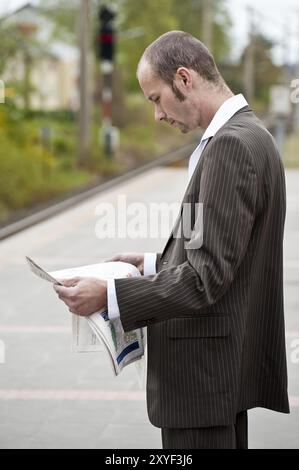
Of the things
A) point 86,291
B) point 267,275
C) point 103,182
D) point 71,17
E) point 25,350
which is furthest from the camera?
point 71,17

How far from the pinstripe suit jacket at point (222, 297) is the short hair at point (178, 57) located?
0.15 m

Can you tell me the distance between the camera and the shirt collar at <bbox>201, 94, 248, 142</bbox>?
244cm

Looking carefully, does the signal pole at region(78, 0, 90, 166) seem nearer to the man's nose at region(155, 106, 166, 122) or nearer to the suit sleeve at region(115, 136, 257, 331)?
the man's nose at region(155, 106, 166, 122)

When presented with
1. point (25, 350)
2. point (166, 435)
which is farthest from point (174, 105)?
point (25, 350)

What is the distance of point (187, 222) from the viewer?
94.7 inches

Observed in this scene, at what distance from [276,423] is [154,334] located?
277 cm

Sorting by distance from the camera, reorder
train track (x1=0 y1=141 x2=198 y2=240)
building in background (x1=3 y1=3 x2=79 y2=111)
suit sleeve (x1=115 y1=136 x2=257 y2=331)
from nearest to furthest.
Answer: suit sleeve (x1=115 y1=136 x2=257 y2=331) < train track (x1=0 y1=141 x2=198 y2=240) < building in background (x1=3 y1=3 x2=79 y2=111)

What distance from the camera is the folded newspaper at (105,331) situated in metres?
2.43

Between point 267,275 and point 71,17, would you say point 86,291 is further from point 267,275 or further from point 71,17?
point 71,17

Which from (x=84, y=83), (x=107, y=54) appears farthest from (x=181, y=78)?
(x=107, y=54)
